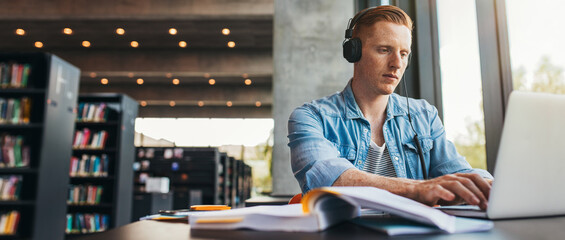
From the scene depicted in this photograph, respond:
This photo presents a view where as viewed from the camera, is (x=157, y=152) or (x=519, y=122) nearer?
(x=519, y=122)

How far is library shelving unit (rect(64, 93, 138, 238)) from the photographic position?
216 inches

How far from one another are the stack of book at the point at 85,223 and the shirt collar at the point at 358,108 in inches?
192

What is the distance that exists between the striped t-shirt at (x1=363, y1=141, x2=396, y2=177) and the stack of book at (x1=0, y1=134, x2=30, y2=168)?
12.5 ft

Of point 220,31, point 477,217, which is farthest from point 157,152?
point 477,217

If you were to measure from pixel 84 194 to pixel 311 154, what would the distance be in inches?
202

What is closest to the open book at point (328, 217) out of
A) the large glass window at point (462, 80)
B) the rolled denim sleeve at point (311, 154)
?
the rolled denim sleeve at point (311, 154)

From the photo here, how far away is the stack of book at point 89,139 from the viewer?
18.3ft

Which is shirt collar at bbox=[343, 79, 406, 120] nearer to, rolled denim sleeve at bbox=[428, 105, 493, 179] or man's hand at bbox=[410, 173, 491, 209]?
rolled denim sleeve at bbox=[428, 105, 493, 179]

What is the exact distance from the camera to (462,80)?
85.8 inches

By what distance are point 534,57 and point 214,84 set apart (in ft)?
41.6

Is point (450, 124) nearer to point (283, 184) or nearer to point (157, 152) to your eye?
point (283, 184)

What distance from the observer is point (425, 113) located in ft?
5.16

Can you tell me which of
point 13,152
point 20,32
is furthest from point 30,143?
point 20,32

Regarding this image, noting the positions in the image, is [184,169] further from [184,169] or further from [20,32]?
[20,32]
